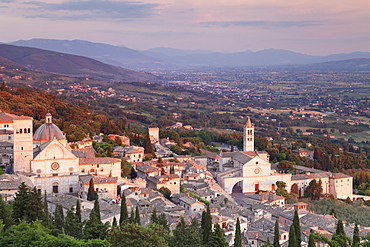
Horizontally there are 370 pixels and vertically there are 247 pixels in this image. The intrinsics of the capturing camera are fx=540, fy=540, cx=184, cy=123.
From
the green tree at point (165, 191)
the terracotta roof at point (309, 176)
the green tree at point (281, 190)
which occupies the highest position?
the green tree at point (165, 191)

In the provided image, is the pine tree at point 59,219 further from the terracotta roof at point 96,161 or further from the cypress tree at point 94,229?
the terracotta roof at point 96,161

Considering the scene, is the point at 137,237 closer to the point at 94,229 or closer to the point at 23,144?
the point at 94,229

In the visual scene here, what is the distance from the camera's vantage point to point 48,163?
38.9m

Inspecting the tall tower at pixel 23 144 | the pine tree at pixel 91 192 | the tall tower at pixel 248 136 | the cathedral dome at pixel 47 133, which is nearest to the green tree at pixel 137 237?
the pine tree at pixel 91 192

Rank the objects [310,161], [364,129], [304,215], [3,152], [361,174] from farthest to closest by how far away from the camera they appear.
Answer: [364,129], [310,161], [361,174], [3,152], [304,215]

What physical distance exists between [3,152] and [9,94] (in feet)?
79.1

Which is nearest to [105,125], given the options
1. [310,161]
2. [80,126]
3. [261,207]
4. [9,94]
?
[80,126]

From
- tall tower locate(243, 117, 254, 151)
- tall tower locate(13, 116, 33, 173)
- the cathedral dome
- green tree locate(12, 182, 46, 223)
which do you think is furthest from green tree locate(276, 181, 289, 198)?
green tree locate(12, 182, 46, 223)

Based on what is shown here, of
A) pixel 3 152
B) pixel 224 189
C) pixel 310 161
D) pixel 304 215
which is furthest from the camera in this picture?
pixel 310 161

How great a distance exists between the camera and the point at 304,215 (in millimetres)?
37406

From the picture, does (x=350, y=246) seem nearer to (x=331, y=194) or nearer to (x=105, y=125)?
(x=331, y=194)

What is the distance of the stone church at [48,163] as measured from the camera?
3834 cm

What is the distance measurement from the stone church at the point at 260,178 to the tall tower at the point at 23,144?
17841mm

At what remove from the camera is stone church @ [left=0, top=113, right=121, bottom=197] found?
126 ft
